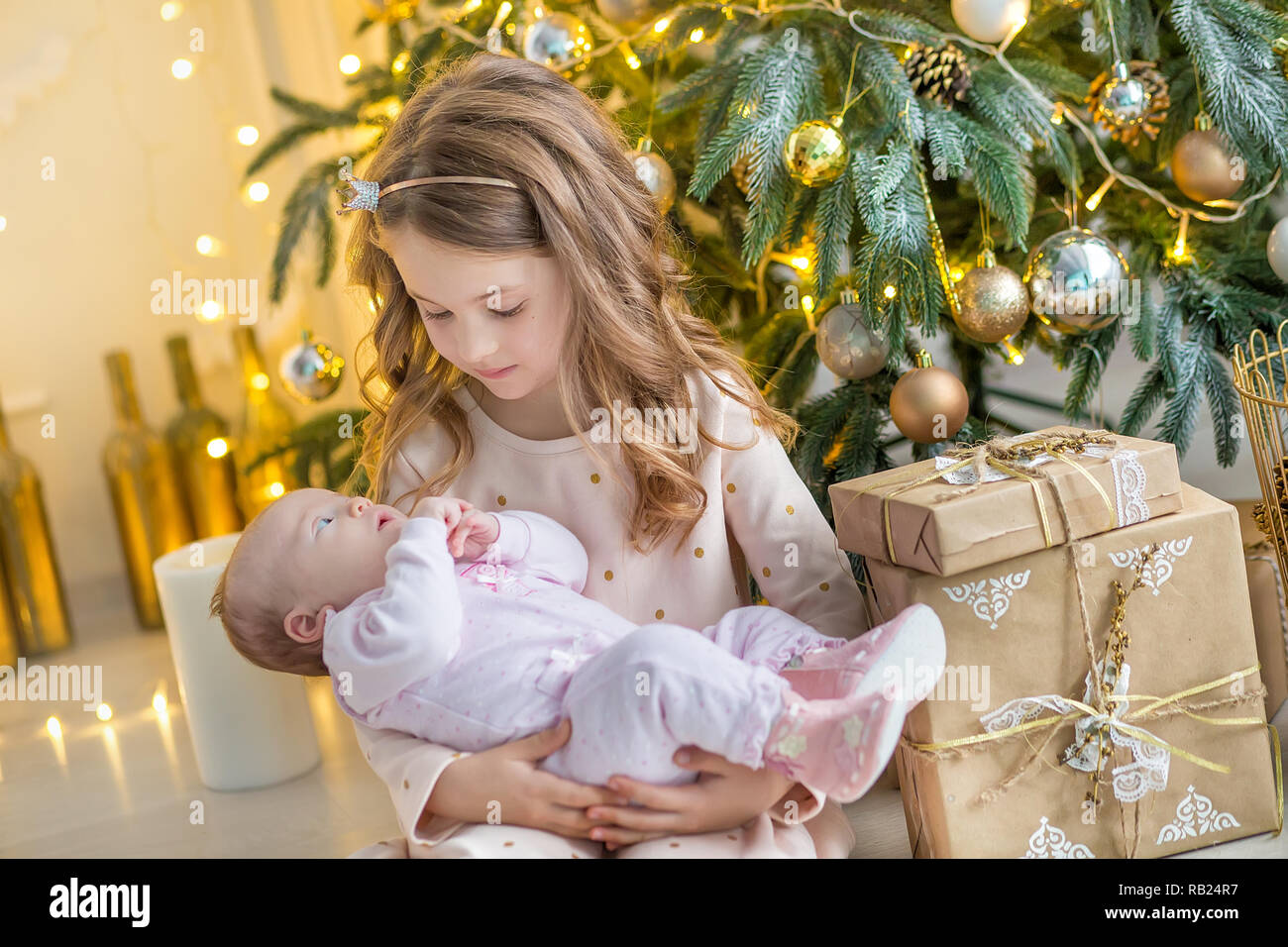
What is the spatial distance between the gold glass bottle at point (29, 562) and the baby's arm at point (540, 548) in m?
1.49

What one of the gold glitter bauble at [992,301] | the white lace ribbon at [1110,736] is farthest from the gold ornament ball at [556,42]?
the white lace ribbon at [1110,736]

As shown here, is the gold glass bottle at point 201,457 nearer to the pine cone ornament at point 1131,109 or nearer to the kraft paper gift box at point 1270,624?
the pine cone ornament at point 1131,109

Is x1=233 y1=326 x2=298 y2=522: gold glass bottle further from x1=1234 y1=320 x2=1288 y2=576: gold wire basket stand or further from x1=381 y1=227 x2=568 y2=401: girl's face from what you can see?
x1=1234 y1=320 x2=1288 y2=576: gold wire basket stand

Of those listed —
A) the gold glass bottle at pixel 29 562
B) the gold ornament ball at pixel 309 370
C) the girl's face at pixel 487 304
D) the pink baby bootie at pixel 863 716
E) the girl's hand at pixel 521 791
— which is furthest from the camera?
the gold glass bottle at pixel 29 562

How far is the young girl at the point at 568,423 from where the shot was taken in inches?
43.6

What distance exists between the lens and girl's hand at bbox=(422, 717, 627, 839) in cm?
109

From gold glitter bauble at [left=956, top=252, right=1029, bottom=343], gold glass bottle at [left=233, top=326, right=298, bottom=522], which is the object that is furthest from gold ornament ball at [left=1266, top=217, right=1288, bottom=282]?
gold glass bottle at [left=233, top=326, right=298, bottom=522]

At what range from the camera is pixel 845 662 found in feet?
3.64

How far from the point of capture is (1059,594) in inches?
44.4

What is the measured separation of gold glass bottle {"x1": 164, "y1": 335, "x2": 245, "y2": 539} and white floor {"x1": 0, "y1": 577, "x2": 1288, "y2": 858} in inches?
19.5
